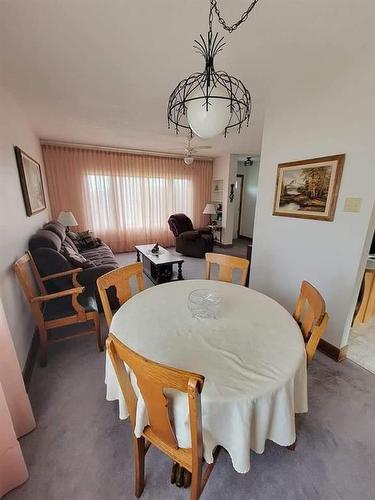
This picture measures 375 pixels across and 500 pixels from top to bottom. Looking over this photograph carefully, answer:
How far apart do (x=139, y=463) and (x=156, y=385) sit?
2.13ft

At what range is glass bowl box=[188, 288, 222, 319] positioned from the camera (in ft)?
4.24

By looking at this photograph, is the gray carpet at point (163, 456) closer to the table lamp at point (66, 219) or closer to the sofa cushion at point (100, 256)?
the sofa cushion at point (100, 256)

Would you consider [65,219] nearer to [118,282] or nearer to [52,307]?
[52,307]

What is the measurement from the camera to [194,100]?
Answer: 1075mm

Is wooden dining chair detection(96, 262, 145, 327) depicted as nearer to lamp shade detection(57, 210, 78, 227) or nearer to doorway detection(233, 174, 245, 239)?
lamp shade detection(57, 210, 78, 227)

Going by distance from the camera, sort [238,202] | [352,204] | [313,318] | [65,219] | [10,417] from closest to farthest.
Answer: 1. [10,417]
2. [313,318]
3. [352,204]
4. [65,219]
5. [238,202]

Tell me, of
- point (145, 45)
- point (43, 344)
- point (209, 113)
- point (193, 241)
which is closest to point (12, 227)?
point (43, 344)

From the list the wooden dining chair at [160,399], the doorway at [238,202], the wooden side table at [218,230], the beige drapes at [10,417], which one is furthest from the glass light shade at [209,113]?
the doorway at [238,202]

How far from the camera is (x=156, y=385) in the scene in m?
0.72

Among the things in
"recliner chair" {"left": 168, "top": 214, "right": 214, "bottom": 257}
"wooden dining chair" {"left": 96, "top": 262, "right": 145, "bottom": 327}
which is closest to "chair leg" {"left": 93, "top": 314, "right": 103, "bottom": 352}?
"wooden dining chair" {"left": 96, "top": 262, "right": 145, "bottom": 327}

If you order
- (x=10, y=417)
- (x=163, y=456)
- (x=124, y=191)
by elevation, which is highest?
(x=124, y=191)

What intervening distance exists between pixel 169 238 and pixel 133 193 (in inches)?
59.1

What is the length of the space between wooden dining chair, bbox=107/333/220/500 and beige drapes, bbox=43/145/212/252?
4643 mm

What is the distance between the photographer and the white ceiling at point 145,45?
1.22 metres
